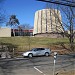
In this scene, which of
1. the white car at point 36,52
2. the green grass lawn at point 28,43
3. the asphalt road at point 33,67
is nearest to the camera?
the asphalt road at point 33,67

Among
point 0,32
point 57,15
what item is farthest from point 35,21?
point 57,15

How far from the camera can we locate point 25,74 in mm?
20203

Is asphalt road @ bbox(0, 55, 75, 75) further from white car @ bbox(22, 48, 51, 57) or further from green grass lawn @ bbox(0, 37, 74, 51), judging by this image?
green grass lawn @ bbox(0, 37, 74, 51)

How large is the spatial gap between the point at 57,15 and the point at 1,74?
4164 cm

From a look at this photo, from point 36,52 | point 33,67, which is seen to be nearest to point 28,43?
point 36,52

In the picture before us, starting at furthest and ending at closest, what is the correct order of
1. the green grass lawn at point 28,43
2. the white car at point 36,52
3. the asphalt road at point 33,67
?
the green grass lawn at point 28,43 < the white car at point 36,52 < the asphalt road at point 33,67

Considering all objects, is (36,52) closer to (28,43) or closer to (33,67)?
(33,67)

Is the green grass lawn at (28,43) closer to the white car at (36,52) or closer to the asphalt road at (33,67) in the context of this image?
the white car at (36,52)

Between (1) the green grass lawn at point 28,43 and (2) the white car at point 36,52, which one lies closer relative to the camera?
(2) the white car at point 36,52

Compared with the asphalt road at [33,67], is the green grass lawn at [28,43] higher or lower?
higher

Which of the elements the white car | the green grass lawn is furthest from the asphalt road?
the green grass lawn

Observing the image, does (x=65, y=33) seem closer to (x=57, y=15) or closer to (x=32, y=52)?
(x=57, y=15)

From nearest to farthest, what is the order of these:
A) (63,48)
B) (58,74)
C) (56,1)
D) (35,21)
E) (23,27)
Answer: (56,1), (58,74), (63,48), (35,21), (23,27)

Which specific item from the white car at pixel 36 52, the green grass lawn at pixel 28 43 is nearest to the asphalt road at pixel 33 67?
the white car at pixel 36 52
